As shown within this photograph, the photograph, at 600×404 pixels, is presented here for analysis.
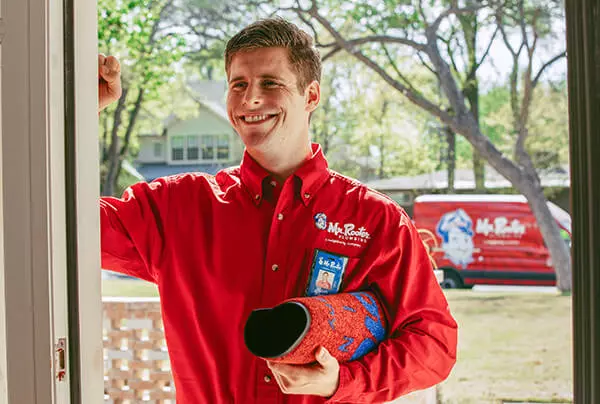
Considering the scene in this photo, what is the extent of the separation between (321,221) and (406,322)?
0.72ft

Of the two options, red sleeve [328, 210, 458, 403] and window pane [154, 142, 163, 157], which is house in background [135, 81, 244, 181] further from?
red sleeve [328, 210, 458, 403]

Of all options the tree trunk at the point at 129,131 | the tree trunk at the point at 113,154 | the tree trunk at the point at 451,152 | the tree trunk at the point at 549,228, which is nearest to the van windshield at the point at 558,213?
the tree trunk at the point at 549,228

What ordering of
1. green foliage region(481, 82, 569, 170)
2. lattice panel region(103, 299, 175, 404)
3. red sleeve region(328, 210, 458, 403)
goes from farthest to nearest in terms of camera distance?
green foliage region(481, 82, 569, 170)
lattice panel region(103, 299, 175, 404)
red sleeve region(328, 210, 458, 403)

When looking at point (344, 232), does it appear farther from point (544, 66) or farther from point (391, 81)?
point (544, 66)

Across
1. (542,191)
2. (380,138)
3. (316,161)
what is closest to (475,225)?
(542,191)

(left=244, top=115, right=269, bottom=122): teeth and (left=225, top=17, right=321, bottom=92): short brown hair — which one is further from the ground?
(left=225, top=17, right=321, bottom=92): short brown hair

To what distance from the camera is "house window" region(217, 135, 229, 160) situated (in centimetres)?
724

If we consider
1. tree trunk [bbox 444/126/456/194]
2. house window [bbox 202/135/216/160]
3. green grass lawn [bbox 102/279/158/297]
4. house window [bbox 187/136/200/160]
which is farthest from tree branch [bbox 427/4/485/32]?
green grass lawn [bbox 102/279/158/297]

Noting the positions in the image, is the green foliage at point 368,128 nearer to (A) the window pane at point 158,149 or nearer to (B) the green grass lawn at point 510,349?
(B) the green grass lawn at point 510,349

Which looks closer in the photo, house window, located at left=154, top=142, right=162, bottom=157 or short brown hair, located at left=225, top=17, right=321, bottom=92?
short brown hair, located at left=225, top=17, right=321, bottom=92

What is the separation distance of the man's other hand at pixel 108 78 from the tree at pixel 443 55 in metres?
5.63

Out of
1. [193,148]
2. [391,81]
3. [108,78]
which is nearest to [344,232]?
[108,78]

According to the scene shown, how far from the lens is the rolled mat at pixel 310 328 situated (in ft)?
3.52

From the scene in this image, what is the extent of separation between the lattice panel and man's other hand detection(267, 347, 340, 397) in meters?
1.87
